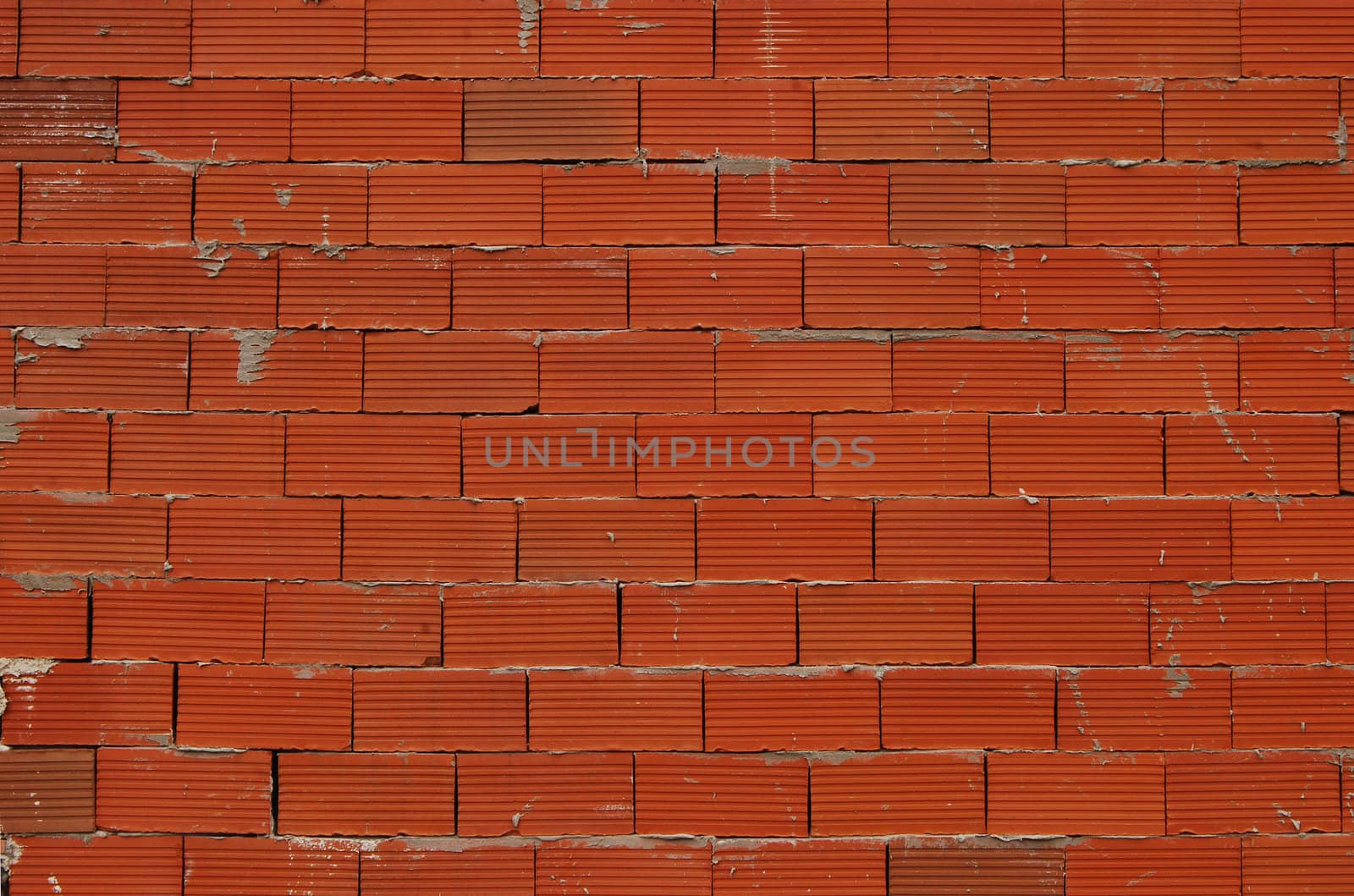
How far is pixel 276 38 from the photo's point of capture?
303cm

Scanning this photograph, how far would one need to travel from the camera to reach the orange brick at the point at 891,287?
9.90 feet

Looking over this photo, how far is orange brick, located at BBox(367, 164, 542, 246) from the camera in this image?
3020 millimetres

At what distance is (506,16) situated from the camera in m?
3.02

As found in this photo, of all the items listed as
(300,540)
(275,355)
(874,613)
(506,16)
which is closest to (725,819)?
(874,613)

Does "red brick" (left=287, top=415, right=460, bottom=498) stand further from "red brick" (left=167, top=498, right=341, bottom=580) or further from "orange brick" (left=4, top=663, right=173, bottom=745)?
"orange brick" (left=4, top=663, right=173, bottom=745)

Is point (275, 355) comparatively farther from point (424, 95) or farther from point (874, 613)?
point (874, 613)

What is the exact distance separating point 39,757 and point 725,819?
188 cm

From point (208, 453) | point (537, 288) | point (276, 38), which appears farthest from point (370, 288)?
point (276, 38)

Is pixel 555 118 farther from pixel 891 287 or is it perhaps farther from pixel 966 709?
pixel 966 709

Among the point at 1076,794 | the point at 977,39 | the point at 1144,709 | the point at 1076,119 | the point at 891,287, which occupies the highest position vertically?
the point at 977,39

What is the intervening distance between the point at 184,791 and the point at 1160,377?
9.53ft

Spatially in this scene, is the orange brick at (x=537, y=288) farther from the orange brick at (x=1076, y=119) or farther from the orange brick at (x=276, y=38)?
the orange brick at (x=1076, y=119)

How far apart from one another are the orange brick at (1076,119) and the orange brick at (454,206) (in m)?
1.30

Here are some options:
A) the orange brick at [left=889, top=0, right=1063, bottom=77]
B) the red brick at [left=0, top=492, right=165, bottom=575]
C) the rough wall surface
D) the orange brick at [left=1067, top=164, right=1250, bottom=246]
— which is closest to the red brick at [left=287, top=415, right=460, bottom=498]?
the rough wall surface
